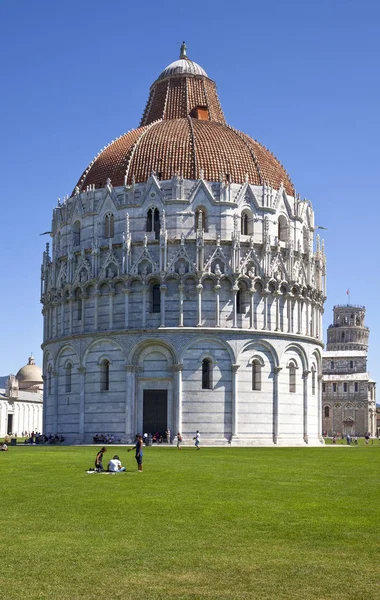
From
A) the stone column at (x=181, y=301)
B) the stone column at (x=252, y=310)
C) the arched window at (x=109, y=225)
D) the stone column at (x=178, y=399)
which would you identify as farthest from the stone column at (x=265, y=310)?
the arched window at (x=109, y=225)

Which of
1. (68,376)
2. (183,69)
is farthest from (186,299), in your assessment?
(183,69)

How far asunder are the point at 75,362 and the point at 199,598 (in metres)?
57.5

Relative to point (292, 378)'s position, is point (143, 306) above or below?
above

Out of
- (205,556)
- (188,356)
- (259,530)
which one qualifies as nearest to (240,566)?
(205,556)

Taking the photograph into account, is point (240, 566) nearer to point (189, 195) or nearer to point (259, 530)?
point (259, 530)

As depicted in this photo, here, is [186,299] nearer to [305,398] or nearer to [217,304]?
[217,304]

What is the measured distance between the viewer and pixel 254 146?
237 ft

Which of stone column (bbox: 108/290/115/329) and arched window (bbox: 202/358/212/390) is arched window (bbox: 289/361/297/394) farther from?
stone column (bbox: 108/290/115/329)

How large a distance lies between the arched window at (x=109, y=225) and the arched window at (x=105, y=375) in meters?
10.1

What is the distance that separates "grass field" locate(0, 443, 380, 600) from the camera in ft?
40.3

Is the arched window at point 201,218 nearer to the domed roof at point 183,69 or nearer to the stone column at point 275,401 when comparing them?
the stone column at point 275,401

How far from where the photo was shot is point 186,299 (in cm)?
6425

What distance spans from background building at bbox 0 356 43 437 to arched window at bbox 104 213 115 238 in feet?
214

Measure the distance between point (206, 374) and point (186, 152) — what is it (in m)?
17.8
